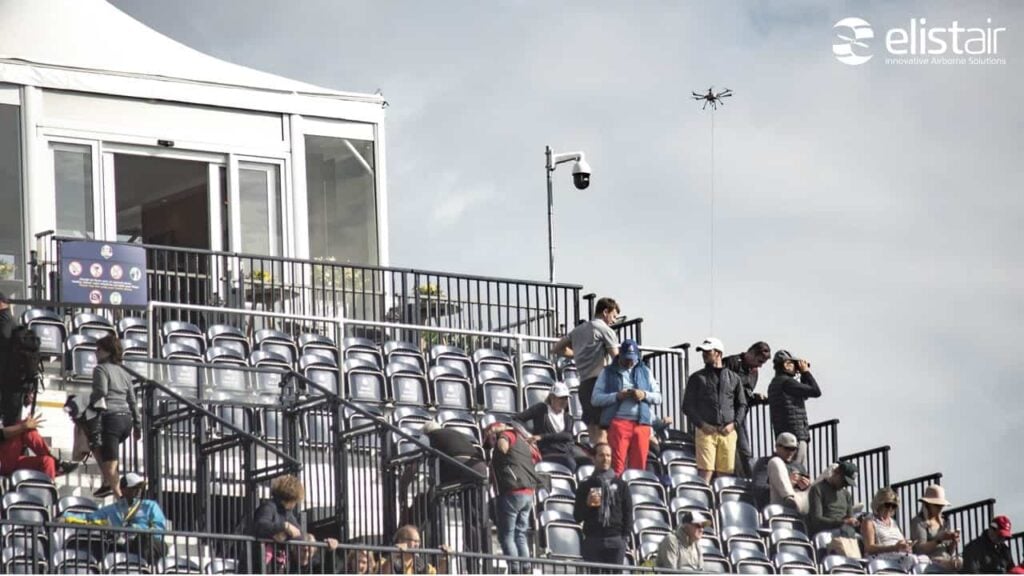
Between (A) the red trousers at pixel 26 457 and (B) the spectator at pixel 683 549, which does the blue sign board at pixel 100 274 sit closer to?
(A) the red trousers at pixel 26 457

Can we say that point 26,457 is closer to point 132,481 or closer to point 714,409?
point 132,481

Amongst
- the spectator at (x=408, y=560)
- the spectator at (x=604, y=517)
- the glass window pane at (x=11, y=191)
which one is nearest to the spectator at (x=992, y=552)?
the spectator at (x=604, y=517)

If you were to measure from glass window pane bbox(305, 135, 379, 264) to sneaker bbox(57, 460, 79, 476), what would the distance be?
8898 mm

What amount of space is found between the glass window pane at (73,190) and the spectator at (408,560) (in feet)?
32.8

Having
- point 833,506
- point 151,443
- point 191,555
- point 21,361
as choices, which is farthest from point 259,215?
point 191,555

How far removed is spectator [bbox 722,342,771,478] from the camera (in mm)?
25906

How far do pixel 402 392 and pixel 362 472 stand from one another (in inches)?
177

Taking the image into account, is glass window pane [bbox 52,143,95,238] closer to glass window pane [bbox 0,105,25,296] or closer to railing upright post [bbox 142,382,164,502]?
glass window pane [bbox 0,105,25,296]

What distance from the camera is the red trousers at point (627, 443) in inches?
964

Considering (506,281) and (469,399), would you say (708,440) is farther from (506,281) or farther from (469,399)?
(506,281)

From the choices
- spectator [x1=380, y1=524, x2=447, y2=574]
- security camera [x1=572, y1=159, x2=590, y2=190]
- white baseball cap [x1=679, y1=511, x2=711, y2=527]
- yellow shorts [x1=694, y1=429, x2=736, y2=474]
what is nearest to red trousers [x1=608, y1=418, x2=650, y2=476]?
white baseball cap [x1=679, y1=511, x2=711, y2=527]

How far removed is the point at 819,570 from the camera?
24.7 metres

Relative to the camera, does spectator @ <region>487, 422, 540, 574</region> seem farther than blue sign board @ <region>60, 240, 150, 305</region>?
No

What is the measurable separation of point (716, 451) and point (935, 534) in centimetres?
235
